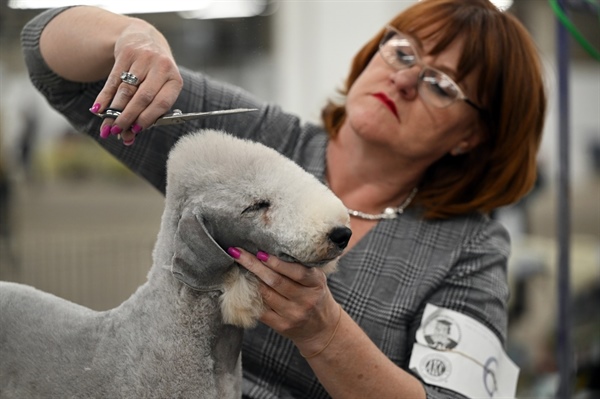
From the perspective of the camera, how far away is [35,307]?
571 mm

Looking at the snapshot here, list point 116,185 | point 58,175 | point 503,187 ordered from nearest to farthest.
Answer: point 503,187, point 116,185, point 58,175

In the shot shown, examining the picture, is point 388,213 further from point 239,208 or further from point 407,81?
point 239,208

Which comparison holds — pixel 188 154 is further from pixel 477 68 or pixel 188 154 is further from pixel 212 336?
pixel 477 68

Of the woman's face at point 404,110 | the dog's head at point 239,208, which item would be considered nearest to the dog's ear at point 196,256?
the dog's head at point 239,208

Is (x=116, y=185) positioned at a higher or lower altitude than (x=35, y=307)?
lower

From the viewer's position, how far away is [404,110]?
0.85 metres

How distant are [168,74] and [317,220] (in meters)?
0.19

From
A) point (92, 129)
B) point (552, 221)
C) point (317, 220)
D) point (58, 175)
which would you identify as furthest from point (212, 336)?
point (58, 175)

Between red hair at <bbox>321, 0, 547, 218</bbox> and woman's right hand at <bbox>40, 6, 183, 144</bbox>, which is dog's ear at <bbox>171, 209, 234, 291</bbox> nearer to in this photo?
woman's right hand at <bbox>40, 6, 183, 144</bbox>

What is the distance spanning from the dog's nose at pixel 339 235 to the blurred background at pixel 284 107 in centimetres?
25

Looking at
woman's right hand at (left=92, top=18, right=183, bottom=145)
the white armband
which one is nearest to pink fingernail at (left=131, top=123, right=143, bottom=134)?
woman's right hand at (left=92, top=18, right=183, bottom=145)

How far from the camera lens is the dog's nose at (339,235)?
0.50m

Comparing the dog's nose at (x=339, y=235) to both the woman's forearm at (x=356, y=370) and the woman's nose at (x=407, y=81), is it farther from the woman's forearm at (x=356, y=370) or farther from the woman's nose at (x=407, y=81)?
the woman's nose at (x=407, y=81)

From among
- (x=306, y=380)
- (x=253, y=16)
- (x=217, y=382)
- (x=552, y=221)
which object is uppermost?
(x=253, y=16)
